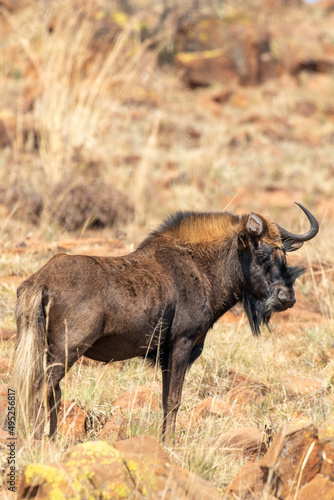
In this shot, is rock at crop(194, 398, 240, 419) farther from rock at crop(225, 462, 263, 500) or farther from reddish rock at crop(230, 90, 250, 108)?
reddish rock at crop(230, 90, 250, 108)

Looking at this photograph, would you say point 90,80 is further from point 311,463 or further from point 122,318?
point 311,463

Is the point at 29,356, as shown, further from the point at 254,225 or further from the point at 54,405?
the point at 254,225

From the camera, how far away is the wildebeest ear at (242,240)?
16.3ft

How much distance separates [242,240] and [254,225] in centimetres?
16

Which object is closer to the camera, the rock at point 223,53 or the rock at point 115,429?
the rock at point 115,429

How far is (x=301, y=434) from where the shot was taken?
3.53 metres

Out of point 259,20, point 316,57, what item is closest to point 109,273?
point 316,57

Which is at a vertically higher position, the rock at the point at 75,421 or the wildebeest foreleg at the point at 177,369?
the wildebeest foreleg at the point at 177,369

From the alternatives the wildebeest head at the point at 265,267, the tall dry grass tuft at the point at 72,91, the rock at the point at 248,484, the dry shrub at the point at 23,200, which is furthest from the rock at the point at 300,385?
the tall dry grass tuft at the point at 72,91

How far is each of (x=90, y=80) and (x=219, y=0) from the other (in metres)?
18.6

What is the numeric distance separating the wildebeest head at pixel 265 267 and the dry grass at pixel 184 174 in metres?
0.79

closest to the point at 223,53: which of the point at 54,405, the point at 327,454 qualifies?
the point at 54,405

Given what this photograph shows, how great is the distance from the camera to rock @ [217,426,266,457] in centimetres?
422

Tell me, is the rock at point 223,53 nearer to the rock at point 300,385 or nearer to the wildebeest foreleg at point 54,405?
the rock at point 300,385
